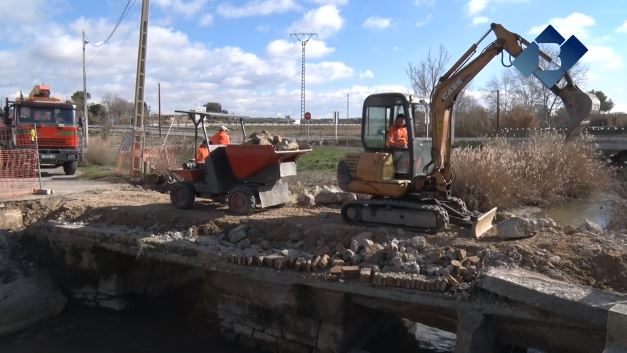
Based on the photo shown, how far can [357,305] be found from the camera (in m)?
7.29

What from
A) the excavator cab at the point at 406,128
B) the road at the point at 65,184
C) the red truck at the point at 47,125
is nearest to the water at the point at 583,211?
the excavator cab at the point at 406,128

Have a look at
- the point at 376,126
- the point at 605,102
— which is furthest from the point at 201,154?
the point at 605,102

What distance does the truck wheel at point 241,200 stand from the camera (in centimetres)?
955

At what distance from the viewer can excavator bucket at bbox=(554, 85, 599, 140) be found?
25.9ft

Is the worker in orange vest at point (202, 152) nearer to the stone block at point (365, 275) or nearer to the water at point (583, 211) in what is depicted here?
the stone block at point (365, 275)

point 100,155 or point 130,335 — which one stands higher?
point 100,155

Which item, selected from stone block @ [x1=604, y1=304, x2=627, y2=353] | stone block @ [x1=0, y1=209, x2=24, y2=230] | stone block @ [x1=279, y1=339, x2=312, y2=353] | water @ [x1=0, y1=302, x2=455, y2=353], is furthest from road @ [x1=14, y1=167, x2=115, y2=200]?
stone block @ [x1=604, y1=304, x2=627, y2=353]

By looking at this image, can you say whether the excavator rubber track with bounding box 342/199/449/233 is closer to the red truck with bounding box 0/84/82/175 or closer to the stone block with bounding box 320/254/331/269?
the stone block with bounding box 320/254/331/269

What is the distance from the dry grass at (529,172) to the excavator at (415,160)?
4523 millimetres

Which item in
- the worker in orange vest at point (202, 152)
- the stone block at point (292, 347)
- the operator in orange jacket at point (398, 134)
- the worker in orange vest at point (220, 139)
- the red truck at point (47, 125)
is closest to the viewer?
the stone block at point (292, 347)

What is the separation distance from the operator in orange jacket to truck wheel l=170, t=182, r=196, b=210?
3.86 m

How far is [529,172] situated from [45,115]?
14.9m

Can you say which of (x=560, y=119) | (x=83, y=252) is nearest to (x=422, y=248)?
(x=83, y=252)

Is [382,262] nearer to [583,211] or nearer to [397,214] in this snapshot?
[397,214]
